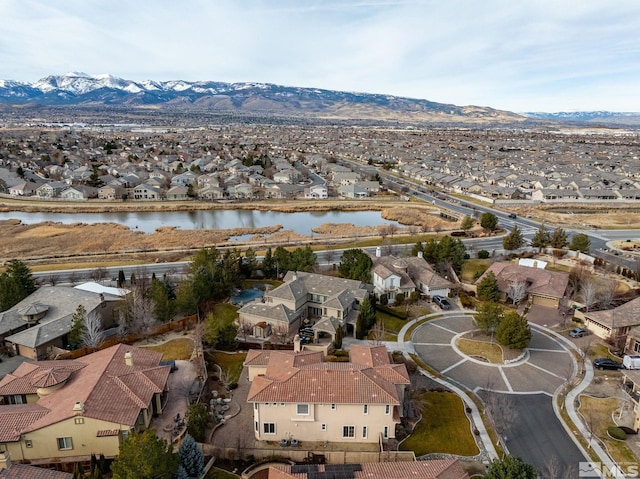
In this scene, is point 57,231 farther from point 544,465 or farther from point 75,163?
point 544,465

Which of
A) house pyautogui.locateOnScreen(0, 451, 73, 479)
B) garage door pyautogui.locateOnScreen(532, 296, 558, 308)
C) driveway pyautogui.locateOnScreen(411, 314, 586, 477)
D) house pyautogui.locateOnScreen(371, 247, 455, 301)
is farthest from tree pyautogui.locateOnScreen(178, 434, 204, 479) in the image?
garage door pyautogui.locateOnScreen(532, 296, 558, 308)

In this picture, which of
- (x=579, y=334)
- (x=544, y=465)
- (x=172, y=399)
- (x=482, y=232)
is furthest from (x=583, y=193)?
(x=172, y=399)

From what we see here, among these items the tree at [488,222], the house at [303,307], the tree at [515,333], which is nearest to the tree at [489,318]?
the tree at [515,333]

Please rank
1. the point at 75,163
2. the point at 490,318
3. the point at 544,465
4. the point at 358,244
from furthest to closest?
A: the point at 75,163
the point at 358,244
the point at 490,318
the point at 544,465

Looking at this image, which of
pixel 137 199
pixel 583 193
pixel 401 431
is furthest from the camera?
pixel 583 193

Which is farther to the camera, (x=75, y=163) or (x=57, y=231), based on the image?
(x=75, y=163)

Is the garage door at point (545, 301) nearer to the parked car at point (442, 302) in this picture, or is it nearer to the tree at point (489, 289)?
the tree at point (489, 289)
